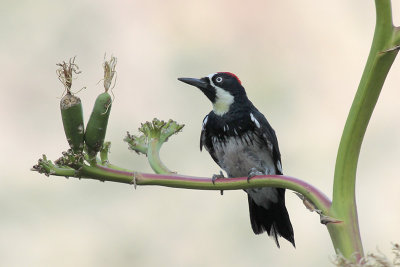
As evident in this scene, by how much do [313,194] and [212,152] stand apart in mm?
2293

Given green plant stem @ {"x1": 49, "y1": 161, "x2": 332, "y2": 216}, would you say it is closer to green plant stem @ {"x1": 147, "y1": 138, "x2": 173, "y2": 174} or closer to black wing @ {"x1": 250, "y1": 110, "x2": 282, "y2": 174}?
green plant stem @ {"x1": 147, "y1": 138, "x2": 173, "y2": 174}

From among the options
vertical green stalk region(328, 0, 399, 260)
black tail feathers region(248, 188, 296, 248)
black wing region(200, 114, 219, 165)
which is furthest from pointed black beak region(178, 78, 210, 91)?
vertical green stalk region(328, 0, 399, 260)

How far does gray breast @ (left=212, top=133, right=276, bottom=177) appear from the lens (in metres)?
3.24

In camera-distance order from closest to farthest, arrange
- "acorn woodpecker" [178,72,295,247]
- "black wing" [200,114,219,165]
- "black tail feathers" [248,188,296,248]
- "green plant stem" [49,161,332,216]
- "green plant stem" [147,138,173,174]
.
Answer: "green plant stem" [49,161,332,216] → "green plant stem" [147,138,173,174] → "black tail feathers" [248,188,296,248] → "acorn woodpecker" [178,72,295,247] → "black wing" [200,114,219,165]

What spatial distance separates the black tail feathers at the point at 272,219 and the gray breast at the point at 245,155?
0.19 m

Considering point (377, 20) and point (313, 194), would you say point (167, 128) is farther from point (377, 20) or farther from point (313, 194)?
point (377, 20)

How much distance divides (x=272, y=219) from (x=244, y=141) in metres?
0.45

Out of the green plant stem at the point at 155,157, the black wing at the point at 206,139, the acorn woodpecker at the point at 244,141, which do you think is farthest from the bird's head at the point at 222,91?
the green plant stem at the point at 155,157

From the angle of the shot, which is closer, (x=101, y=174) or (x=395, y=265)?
(x=395, y=265)

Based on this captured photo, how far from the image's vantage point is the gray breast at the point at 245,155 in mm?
3244

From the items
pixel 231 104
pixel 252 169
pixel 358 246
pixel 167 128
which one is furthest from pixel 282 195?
pixel 358 246

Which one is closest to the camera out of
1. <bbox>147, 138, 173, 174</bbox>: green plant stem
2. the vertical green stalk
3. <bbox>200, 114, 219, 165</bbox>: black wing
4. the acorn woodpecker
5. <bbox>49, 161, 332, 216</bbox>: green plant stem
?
the vertical green stalk

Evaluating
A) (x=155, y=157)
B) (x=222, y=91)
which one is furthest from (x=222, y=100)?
(x=155, y=157)

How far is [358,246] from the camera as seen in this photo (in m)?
1.07
